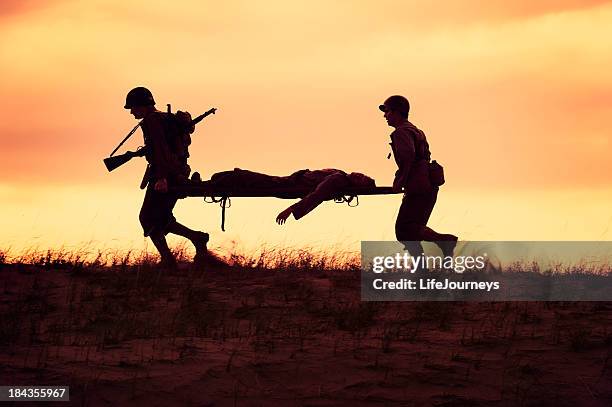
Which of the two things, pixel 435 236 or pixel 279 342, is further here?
pixel 435 236

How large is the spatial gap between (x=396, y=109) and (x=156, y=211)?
360cm

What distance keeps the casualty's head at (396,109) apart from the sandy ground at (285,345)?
7.00 ft

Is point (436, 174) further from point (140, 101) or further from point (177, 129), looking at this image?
point (140, 101)

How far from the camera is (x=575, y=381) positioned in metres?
9.68

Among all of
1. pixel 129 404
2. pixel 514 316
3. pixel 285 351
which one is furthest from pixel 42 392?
pixel 514 316

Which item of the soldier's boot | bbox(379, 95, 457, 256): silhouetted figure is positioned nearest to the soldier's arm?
bbox(379, 95, 457, 256): silhouetted figure

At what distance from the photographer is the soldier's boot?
49.6 feet

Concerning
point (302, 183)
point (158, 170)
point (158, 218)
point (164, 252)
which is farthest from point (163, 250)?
point (302, 183)

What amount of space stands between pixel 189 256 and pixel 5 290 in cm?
343

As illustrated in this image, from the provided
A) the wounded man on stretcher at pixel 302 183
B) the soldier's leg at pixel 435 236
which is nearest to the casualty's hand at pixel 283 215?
the wounded man on stretcher at pixel 302 183

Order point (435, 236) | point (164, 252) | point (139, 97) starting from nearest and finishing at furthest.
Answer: point (435, 236), point (139, 97), point (164, 252)

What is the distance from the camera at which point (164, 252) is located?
15172 millimetres

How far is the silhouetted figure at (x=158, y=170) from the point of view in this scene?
14.9 metres

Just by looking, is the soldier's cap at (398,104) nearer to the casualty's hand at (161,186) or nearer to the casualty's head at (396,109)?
the casualty's head at (396,109)
